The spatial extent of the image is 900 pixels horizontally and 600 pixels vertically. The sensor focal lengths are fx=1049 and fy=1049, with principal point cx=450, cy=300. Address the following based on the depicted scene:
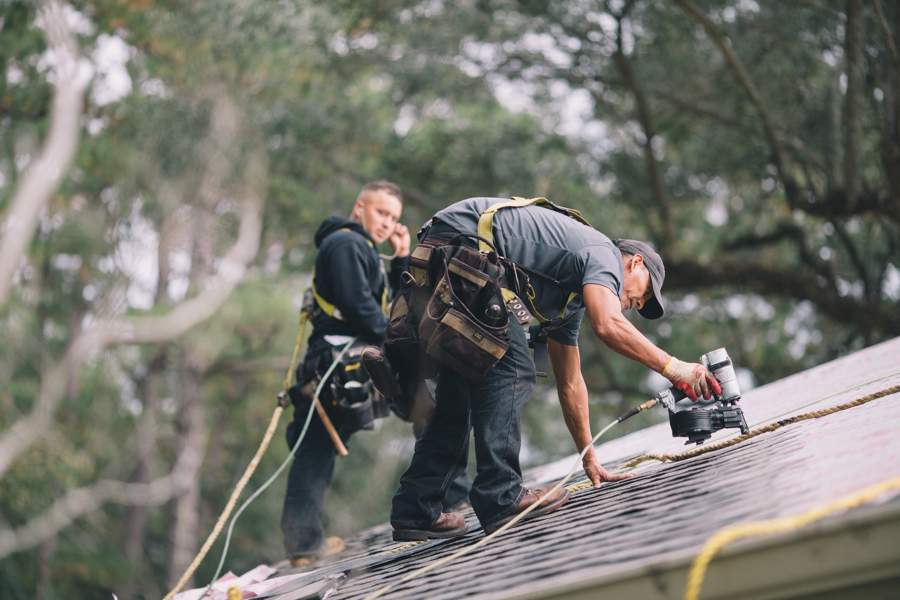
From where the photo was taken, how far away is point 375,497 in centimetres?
2734

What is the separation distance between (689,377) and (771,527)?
1.76m

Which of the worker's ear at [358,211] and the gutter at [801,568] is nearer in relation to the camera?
the gutter at [801,568]

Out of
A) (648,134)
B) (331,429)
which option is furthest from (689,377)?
(648,134)

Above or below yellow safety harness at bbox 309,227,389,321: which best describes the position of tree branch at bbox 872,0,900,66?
above

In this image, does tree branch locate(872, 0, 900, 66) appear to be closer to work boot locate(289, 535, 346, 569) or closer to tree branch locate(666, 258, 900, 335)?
tree branch locate(666, 258, 900, 335)

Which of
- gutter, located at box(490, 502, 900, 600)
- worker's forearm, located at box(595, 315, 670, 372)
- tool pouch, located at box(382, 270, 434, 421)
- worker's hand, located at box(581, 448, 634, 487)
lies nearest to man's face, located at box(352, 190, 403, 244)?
Result: tool pouch, located at box(382, 270, 434, 421)

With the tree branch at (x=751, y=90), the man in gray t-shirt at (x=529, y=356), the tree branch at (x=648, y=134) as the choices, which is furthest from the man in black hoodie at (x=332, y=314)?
the tree branch at (x=648, y=134)

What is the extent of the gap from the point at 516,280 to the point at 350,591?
138 centimetres

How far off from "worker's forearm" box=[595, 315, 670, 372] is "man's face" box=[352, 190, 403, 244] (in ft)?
7.71

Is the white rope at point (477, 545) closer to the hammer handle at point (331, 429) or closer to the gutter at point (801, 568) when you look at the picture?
the gutter at point (801, 568)

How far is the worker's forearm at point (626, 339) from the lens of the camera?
389 cm

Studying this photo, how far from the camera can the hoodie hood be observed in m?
5.89

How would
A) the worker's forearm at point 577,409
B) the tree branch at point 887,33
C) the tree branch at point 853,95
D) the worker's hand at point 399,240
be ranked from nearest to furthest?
the worker's forearm at point 577,409 < the worker's hand at point 399,240 < the tree branch at point 887,33 < the tree branch at point 853,95

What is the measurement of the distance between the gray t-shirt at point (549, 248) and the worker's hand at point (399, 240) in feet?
5.72
